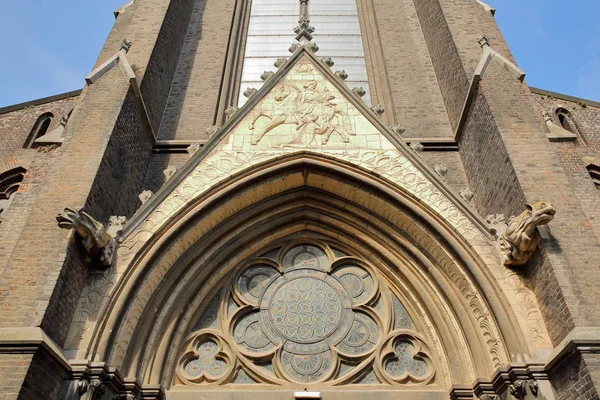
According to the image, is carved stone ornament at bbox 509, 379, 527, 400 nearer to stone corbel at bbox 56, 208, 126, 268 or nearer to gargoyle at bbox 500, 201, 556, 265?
gargoyle at bbox 500, 201, 556, 265

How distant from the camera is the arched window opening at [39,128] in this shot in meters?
11.8

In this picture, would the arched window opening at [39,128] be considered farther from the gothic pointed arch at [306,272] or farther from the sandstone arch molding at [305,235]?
the sandstone arch molding at [305,235]

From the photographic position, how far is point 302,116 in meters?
8.80

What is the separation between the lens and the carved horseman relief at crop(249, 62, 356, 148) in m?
8.48

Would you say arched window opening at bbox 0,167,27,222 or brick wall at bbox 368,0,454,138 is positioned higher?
brick wall at bbox 368,0,454,138

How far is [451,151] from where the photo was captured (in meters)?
9.99

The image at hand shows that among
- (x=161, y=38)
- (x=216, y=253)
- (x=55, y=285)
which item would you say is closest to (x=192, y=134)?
(x=161, y=38)

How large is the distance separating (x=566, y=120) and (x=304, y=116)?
6757mm

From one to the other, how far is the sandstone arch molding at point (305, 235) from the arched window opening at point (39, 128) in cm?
604

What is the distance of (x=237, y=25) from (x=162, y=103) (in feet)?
12.5

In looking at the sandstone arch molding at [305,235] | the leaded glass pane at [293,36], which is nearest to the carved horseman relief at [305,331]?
the sandstone arch molding at [305,235]

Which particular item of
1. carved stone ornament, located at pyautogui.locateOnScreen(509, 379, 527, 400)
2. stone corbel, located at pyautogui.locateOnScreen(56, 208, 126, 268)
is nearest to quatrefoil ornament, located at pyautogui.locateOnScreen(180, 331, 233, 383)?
stone corbel, located at pyautogui.locateOnScreen(56, 208, 126, 268)

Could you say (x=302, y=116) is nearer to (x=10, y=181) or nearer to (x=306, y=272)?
(x=306, y=272)

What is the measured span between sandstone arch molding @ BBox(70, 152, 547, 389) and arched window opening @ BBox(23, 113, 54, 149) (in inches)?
238
